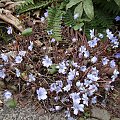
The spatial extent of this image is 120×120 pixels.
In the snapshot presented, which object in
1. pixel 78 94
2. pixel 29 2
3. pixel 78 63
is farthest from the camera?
pixel 29 2

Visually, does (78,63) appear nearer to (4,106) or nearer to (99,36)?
(99,36)

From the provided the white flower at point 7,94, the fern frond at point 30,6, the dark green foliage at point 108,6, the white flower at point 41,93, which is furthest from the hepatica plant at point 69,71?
the fern frond at point 30,6

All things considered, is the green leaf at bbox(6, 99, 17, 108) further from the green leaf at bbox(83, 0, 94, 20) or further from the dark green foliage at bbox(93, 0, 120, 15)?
the dark green foliage at bbox(93, 0, 120, 15)

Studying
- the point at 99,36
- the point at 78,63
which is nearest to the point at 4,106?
the point at 78,63

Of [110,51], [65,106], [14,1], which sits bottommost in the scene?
[65,106]

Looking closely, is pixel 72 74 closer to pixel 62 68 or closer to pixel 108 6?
pixel 62 68

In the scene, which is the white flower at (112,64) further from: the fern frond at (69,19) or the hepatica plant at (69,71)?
the fern frond at (69,19)

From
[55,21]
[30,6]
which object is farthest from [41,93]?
[30,6]
